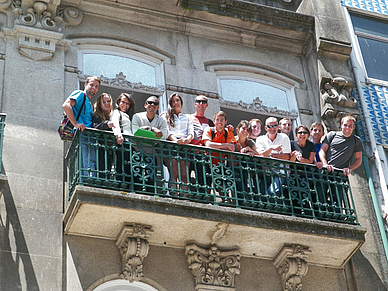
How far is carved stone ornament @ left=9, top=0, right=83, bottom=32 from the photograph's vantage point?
38.4 feet

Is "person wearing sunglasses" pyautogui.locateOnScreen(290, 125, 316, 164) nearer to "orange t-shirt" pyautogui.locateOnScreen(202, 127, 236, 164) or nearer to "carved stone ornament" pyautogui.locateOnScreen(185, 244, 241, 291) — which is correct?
"orange t-shirt" pyautogui.locateOnScreen(202, 127, 236, 164)

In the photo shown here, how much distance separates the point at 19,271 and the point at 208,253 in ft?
7.80

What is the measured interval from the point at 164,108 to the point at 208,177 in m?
1.99

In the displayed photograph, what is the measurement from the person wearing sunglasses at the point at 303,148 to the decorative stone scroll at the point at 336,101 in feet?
5.01

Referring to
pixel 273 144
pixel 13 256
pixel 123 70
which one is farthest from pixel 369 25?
pixel 13 256

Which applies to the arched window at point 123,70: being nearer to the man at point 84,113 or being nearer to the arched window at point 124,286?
the man at point 84,113

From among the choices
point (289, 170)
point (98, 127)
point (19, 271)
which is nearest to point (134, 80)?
point (98, 127)

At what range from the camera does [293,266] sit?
10.4m

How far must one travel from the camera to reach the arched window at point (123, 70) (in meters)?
12.0

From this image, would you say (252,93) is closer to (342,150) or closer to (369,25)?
(342,150)

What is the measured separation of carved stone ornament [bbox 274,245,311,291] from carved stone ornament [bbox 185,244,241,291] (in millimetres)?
646

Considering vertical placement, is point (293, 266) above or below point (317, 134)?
below

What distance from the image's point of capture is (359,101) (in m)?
13.1

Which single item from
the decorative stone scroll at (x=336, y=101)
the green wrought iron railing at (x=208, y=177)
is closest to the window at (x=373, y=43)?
the decorative stone scroll at (x=336, y=101)
